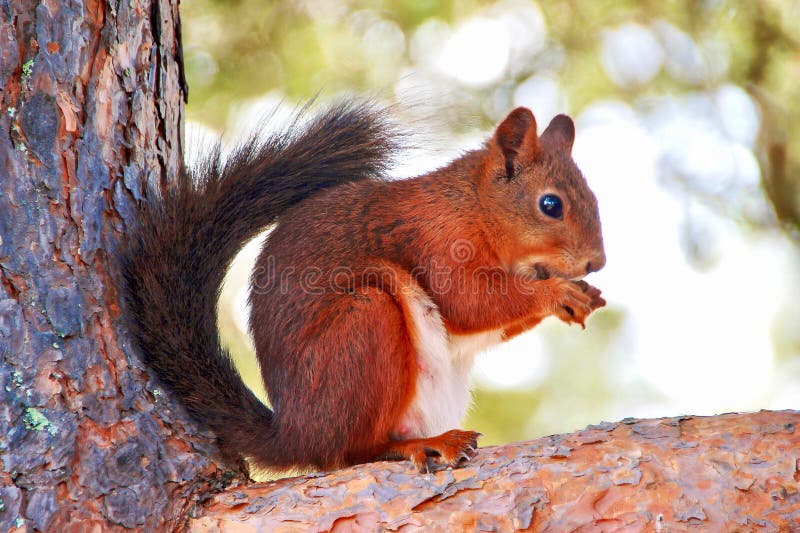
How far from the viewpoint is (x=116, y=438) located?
173 centimetres

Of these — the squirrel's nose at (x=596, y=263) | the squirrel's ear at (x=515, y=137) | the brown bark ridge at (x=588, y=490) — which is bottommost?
the brown bark ridge at (x=588, y=490)

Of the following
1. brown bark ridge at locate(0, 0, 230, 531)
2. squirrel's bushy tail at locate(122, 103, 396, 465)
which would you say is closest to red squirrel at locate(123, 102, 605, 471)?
squirrel's bushy tail at locate(122, 103, 396, 465)

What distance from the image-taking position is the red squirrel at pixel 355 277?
6.58ft

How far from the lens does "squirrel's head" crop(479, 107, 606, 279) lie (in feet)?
7.99

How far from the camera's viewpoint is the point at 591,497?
1.60m

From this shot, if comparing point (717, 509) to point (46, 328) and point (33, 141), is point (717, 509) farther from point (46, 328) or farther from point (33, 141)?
point (33, 141)

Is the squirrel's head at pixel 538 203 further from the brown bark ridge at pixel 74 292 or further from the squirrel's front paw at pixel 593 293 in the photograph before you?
the brown bark ridge at pixel 74 292

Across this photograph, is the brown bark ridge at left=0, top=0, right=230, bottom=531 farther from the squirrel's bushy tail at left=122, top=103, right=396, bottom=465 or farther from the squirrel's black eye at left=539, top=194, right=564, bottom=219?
the squirrel's black eye at left=539, top=194, right=564, bottom=219

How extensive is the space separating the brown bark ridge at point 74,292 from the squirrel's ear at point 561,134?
132cm

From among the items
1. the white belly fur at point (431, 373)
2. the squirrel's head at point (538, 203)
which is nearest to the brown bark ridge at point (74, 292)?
the white belly fur at point (431, 373)

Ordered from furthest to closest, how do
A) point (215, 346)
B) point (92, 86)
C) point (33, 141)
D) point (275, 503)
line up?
point (215, 346) < point (92, 86) < point (33, 141) < point (275, 503)

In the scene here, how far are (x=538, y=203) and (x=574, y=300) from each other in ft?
1.10

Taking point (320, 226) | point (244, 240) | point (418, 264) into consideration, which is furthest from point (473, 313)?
point (244, 240)

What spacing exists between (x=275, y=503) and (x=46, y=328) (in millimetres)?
614
